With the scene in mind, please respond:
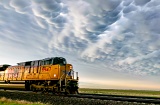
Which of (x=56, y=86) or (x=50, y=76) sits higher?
(x=50, y=76)

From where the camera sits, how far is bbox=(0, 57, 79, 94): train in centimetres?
2497

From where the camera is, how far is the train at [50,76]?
25.0 m

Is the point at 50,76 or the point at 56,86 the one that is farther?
the point at 50,76

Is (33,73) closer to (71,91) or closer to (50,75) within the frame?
(50,75)

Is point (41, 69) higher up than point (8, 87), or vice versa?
point (41, 69)

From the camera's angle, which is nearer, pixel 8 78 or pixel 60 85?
pixel 60 85

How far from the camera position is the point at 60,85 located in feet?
79.9

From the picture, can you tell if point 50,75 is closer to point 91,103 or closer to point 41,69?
point 41,69

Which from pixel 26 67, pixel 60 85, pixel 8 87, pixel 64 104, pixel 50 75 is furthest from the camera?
pixel 8 87

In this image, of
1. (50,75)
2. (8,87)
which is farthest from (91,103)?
(8,87)

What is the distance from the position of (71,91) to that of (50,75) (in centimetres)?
319

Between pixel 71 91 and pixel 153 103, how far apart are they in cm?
1059

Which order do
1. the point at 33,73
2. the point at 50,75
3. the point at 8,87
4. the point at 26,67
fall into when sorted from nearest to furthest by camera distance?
the point at 50,75
the point at 33,73
the point at 26,67
the point at 8,87

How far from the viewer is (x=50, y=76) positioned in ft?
85.9
